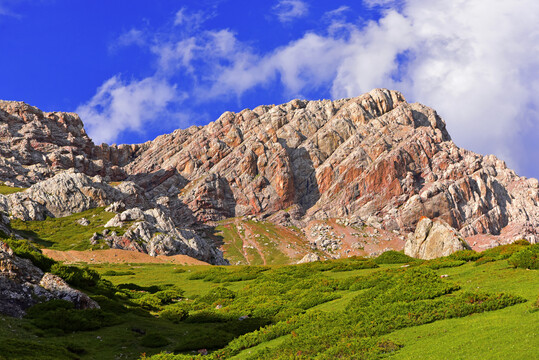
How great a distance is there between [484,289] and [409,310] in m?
6.44

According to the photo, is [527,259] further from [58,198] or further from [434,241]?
[58,198]

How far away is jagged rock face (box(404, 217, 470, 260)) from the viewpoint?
177ft

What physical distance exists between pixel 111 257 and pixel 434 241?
83665 mm

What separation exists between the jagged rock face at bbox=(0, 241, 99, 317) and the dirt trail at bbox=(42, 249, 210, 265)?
71.1m

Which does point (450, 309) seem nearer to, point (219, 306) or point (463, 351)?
point (463, 351)

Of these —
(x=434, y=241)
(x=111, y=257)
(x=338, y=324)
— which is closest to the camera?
(x=338, y=324)

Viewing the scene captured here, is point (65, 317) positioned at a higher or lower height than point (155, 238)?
lower

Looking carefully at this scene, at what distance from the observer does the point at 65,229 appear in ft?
502

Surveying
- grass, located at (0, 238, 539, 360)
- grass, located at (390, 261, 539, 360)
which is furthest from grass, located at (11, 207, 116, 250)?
grass, located at (390, 261, 539, 360)

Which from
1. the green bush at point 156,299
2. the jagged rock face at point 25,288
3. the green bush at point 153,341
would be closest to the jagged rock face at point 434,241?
the green bush at point 156,299

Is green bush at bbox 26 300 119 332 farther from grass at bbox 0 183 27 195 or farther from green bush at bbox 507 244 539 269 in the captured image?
grass at bbox 0 183 27 195

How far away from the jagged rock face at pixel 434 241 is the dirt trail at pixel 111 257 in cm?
7105

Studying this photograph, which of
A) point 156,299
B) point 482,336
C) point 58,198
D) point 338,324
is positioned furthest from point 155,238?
point 482,336

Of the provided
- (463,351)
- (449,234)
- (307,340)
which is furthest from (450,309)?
(449,234)
